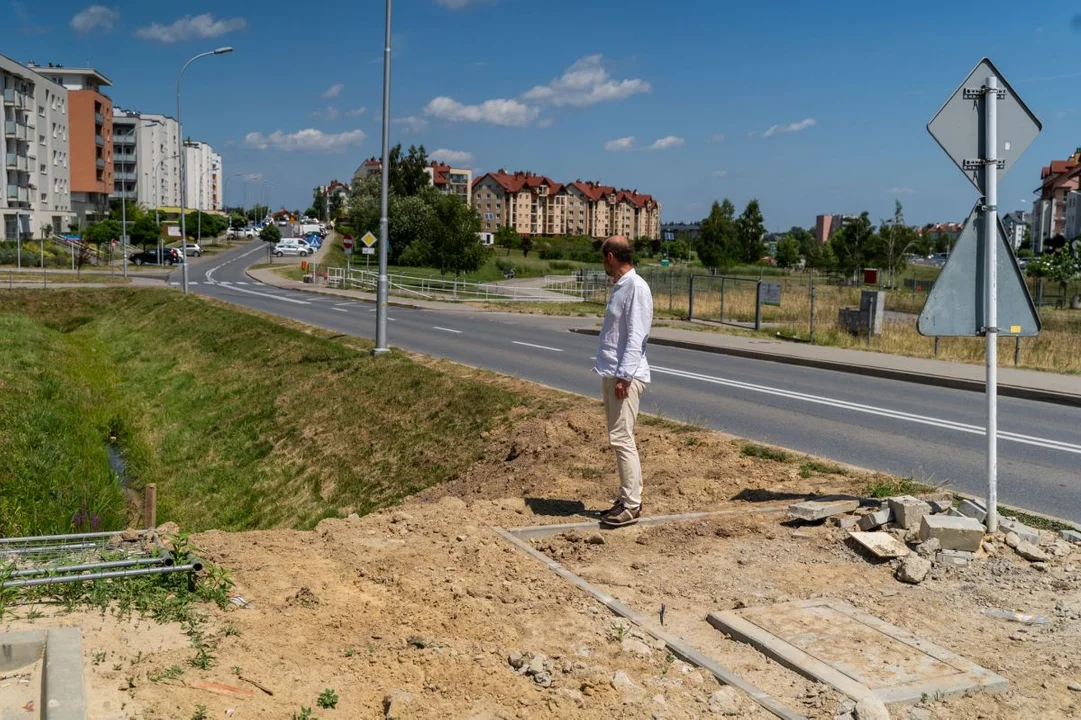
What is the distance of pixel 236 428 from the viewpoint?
1669 centimetres

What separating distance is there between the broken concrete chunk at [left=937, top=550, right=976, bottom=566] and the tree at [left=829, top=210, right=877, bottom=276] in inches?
2406

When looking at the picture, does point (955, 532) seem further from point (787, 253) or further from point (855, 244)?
point (787, 253)

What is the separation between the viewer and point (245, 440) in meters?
15.9

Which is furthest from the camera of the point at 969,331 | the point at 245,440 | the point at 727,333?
the point at 727,333

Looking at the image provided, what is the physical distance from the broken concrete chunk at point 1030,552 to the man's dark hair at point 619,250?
2.92 m

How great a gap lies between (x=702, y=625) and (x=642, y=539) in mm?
1513

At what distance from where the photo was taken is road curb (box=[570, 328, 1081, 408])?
14.6 meters

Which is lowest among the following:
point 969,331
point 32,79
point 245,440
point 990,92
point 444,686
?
point 245,440

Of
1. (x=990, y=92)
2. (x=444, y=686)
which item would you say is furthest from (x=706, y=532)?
(x=990, y=92)

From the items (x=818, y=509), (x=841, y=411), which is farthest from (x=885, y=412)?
(x=818, y=509)

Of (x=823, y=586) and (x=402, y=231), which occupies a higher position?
(x=402, y=231)

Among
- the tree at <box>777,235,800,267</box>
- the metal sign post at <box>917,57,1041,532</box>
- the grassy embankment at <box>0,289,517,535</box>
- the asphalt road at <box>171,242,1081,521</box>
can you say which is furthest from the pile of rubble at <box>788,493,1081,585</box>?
the tree at <box>777,235,800,267</box>

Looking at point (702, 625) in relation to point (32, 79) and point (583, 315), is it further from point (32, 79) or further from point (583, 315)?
point (32, 79)

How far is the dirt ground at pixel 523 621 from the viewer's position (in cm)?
391
